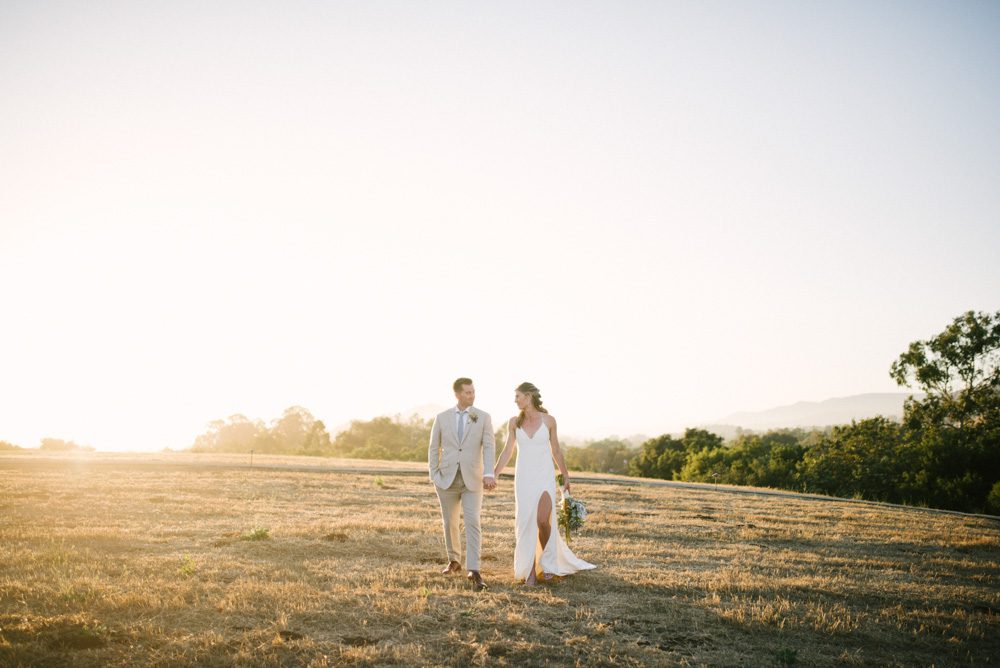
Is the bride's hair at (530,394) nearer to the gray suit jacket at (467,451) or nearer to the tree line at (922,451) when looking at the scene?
the gray suit jacket at (467,451)

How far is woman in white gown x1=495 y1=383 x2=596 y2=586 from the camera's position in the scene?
28.3 feet

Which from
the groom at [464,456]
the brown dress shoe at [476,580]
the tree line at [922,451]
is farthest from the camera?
the tree line at [922,451]

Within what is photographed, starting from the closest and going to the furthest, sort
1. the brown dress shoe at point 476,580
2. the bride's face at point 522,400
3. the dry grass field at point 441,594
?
the dry grass field at point 441,594 < the brown dress shoe at point 476,580 < the bride's face at point 522,400

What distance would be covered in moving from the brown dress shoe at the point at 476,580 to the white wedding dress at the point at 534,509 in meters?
0.67

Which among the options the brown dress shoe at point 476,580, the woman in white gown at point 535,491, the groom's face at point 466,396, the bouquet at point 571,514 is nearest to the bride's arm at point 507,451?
the woman in white gown at point 535,491

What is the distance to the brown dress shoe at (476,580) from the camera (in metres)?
8.04

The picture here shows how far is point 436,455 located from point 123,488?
1485 cm

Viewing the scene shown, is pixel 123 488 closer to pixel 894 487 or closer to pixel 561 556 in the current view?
pixel 561 556

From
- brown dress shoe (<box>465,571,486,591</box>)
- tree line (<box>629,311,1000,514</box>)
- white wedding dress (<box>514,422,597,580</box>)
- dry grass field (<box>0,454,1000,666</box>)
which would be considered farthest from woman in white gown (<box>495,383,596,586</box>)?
tree line (<box>629,311,1000,514</box>)

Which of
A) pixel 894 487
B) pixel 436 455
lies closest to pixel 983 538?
pixel 436 455

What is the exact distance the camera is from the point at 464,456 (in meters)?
8.62

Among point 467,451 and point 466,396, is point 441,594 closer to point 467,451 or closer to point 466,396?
point 467,451

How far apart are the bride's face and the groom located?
593mm

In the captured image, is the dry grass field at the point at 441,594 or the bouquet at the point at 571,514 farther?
the bouquet at the point at 571,514
